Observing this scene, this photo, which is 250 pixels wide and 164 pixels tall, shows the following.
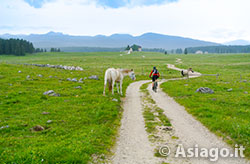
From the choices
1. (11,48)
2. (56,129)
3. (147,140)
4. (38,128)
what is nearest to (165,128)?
(147,140)

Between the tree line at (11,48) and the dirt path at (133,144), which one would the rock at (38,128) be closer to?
the dirt path at (133,144)

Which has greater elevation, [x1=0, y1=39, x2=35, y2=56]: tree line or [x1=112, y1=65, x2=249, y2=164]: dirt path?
[x1=0, y1=39, x2=35, y2=56]: tree line

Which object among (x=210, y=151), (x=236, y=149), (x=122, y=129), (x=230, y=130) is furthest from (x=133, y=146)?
(x=230, y=130)

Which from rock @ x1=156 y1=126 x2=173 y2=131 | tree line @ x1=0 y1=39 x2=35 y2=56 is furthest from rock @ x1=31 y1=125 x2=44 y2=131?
tree line @ x1=0 y1=39 x2=35 y2=56

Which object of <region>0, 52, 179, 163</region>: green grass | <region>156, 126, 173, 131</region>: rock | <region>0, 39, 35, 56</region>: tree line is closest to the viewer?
<region>0, 52, 179, 163</region>: green grass

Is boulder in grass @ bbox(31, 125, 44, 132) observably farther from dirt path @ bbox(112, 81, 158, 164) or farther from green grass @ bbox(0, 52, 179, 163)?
dirt path @ bbox(112, 81, 158, 164)

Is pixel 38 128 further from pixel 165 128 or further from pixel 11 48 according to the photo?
pixel 11 48

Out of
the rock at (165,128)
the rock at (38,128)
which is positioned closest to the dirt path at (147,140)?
the rock at (165,128)

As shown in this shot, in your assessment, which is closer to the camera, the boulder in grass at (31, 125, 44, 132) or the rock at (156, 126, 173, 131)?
the boulder in grass at (31, 125, 44, 132)

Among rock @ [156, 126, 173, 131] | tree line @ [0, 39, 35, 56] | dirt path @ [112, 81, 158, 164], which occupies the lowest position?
dirt path @ [112, 81, 158, 164]

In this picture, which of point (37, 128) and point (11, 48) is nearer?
point (37, 128)

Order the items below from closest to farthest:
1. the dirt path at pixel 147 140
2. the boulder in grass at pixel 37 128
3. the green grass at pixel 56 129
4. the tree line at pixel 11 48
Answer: the green grass at pixel 56 129 → the dirt path at pixel 147 140 → the boulder in grass at pixel 37 128 → the tree line at pixel 11 48

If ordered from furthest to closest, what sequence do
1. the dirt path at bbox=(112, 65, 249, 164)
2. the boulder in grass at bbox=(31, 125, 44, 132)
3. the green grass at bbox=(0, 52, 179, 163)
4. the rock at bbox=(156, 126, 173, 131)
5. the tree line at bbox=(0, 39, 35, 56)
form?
the tree line at bbox=(0, 39, 35, 56) < the rock at bbox=(156, 126, 173, 131) < the boulder in grass at bbox=(31, 125, 44, 132) < the dirt path at bbox=(112, 65, 249, 164) < the green grass at bbox=(0, 52, 179, 163)

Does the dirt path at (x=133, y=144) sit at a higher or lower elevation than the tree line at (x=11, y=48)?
lower
